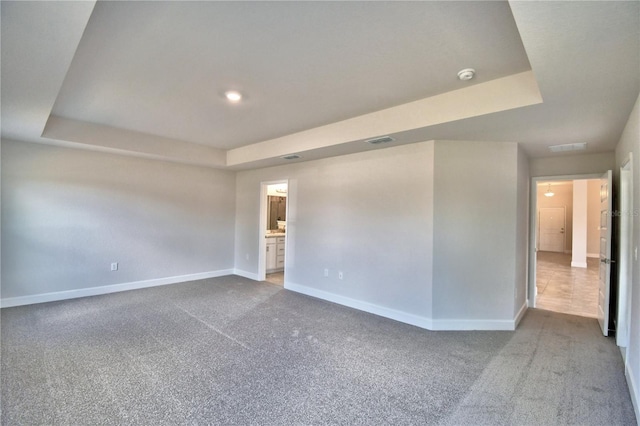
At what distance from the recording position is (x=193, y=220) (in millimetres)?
6078

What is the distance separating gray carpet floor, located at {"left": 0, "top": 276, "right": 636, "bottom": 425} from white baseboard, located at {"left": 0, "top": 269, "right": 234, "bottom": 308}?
8.5 inches

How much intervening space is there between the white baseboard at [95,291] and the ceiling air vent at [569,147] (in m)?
6.37

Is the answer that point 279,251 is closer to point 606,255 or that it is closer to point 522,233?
point 522,233

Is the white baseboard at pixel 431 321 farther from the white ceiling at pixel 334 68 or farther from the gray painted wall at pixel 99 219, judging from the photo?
the gray painted wall at pixel 99 219

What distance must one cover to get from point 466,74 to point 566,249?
1218 cm

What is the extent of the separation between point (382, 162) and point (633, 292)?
2840 millimetres

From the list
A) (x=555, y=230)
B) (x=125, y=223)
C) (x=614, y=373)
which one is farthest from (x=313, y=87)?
(x=555, y=230)

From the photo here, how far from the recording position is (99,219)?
16.1 ft

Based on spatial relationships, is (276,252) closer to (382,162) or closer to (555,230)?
(382,162)

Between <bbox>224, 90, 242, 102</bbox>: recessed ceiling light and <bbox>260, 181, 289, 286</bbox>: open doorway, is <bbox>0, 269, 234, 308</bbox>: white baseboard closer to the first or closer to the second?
<bbox>260, 181, 289, 286</bbox>: open doorway

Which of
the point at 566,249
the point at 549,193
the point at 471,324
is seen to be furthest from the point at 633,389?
the point at 566,249

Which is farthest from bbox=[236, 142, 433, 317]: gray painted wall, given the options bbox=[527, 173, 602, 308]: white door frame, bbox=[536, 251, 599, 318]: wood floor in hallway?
bbox=[536, 251, 599, 318]: wood floor in hallway

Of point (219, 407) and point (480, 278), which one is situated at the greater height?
point (480, 278)

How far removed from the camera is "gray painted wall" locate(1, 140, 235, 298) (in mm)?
4242
